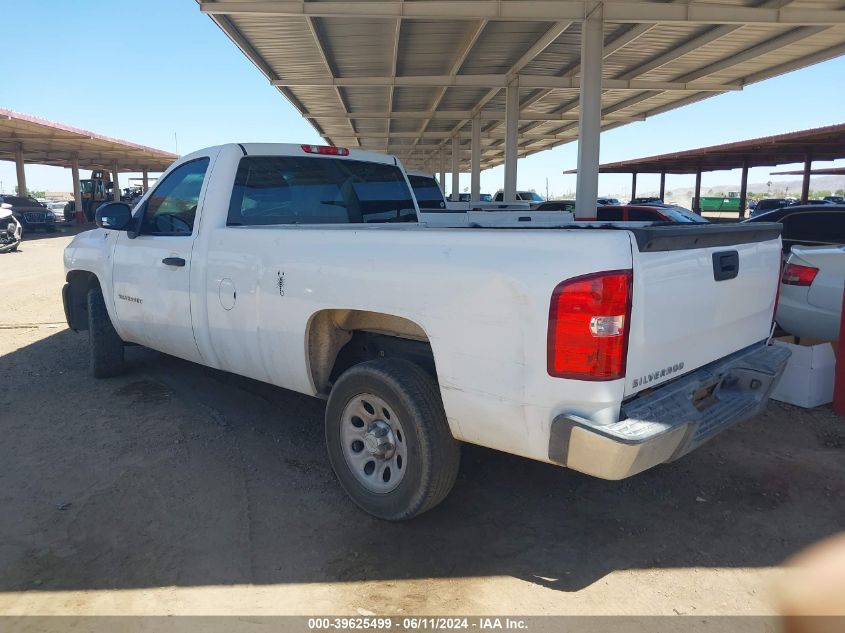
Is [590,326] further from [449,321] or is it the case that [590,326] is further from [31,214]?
[31,214]

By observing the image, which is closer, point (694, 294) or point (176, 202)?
point (694, 294)

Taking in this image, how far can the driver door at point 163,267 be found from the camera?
14.8 feet

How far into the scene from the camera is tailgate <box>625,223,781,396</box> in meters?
2.61

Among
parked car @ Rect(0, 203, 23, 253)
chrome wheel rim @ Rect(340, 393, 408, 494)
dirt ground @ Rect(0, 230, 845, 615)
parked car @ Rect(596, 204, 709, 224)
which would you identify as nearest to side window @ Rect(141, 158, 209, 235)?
dirt ground @ Rect(0, 230, 845, 615)

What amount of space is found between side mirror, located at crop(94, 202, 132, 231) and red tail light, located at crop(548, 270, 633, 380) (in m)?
3.91

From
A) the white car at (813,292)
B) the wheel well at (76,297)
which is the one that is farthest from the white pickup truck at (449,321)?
the white car at (813,292)

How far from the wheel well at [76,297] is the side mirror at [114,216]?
1480mm

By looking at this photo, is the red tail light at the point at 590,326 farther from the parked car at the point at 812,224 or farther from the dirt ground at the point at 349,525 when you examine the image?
the parked car at the point at 812,224

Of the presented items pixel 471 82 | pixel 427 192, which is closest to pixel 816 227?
pixel 427 192

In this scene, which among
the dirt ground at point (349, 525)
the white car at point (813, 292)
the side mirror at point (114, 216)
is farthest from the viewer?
the white car at point (813, 292)

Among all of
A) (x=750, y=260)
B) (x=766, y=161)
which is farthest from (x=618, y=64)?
(x=766, y=161)

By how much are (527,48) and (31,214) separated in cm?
2478

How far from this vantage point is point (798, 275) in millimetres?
5586

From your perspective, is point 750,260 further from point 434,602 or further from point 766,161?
point 766,161
